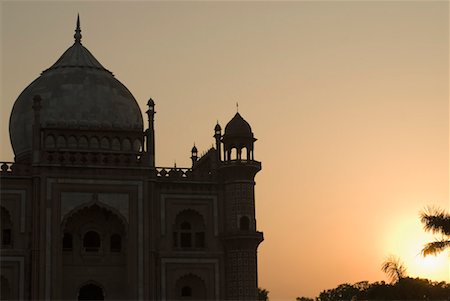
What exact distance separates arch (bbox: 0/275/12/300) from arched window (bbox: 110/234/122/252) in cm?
476

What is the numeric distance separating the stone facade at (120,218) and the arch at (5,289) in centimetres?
6

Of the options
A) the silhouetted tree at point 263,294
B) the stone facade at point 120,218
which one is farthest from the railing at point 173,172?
the silhouetted tree at point 263,294

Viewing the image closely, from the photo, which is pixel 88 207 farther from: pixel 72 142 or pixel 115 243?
pixel 72 142

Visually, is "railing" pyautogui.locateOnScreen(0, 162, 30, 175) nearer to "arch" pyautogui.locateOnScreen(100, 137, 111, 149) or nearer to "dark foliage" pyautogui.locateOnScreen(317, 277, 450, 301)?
"arch" pyautogui.locateOnScreen(100, 137, 111, 149)

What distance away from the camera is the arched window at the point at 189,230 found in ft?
138

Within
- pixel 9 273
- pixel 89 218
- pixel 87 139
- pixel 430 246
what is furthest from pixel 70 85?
pixel 430 246

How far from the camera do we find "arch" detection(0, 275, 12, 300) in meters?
38.8

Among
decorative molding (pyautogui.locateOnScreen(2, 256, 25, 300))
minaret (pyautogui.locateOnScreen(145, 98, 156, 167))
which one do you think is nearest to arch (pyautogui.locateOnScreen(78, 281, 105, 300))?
decorative molding (pyautogui.locateOnScreen(2, 256, 25, 300))

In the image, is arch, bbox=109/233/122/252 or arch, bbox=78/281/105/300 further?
arch, bbox=109/233/122/252

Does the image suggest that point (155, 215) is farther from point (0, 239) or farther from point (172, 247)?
point (0, 239)

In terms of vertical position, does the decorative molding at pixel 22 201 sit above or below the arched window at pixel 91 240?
above

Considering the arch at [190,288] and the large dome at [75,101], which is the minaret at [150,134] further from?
the arch at [190,288]

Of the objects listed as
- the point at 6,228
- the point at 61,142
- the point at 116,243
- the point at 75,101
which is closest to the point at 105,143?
the point at 61,142

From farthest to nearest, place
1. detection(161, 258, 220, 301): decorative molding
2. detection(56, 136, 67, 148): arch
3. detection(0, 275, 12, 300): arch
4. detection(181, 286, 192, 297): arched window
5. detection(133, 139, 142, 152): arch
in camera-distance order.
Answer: detection(133, 139, 142, 152): arch, detection(56, 136, 67, 148): arch, detection(181, 286, 192, 297): arched window, detection(161, 258, 220, 301): decorative molding, detection(0, 275, 12, 300): arch
